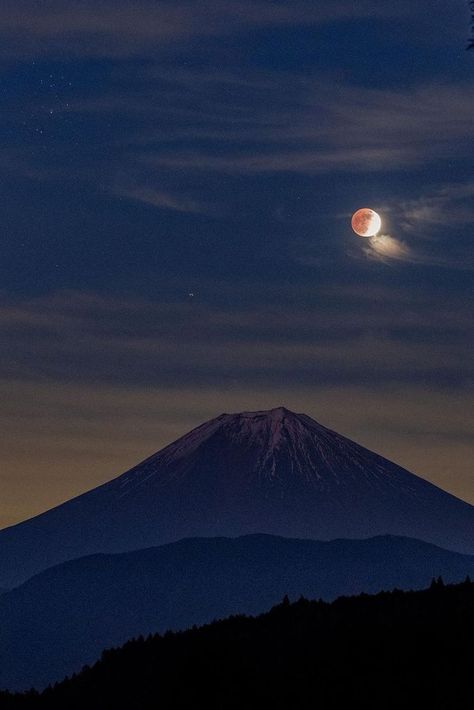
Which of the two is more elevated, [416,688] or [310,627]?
[310,627]

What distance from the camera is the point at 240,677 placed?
77.8 meters

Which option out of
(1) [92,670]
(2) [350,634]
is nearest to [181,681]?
(2) [350,634]

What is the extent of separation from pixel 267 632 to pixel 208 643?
→ 12119 mm

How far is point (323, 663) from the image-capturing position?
7962cm

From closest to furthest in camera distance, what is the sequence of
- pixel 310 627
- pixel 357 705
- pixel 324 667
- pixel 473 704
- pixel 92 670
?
pixel 473 704, pixel 357 705, pixel 324 667, pixel 310 627, pixel 92 670

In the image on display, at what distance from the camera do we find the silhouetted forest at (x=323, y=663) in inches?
2916

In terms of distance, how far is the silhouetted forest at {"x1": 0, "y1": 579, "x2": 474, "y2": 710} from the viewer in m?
74.1

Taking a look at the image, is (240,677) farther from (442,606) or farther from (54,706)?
(54,706)

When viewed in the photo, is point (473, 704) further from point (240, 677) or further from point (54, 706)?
point (54, 706)

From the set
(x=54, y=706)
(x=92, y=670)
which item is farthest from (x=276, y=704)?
(x=92, y=670)

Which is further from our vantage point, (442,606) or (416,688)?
(442,606)

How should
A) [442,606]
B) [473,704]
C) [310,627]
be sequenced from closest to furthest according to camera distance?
[473,704] → [442,606] → [310,627]

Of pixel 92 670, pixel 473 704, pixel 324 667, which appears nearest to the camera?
pixel 473 704

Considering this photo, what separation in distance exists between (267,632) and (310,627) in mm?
2940
